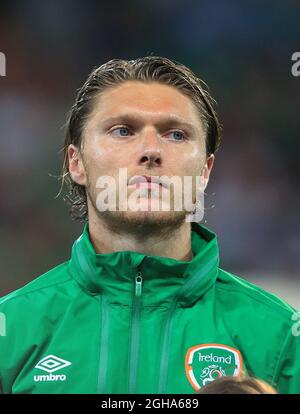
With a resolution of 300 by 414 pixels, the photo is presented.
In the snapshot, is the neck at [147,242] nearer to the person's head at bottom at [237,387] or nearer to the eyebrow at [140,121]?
the eyebrow at [140,121]

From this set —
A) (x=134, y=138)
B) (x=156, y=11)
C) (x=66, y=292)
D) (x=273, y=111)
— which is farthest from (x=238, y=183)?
(x=66, y=292)

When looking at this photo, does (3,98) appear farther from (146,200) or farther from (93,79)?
(146,200)

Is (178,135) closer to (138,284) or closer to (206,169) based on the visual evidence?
(206,169)

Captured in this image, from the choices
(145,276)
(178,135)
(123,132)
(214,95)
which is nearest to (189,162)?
(178,135)

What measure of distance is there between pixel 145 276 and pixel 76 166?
485 millimetres

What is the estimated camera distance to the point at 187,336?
162 cm

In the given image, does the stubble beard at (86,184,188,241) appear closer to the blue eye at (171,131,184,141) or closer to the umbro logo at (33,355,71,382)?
the blue eye at (171,131,184,141)

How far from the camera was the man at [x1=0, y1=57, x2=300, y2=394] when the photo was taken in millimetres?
1580

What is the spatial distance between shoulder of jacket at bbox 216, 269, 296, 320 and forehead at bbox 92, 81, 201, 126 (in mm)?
479

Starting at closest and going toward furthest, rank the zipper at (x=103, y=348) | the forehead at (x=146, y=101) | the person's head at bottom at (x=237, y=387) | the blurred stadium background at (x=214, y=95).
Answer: the person's head at bottom at (x=237, y=387) < the zipper at (x=103, y=348) < the forehead at (x=146, y=101) < the blurred stadium background at (x=214, y=95)

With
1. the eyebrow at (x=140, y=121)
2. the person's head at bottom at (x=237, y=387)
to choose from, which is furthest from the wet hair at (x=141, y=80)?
the person's head at bottom at (x=237, y=387)

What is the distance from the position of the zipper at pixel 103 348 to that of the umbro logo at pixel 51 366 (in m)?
0.09

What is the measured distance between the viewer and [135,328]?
1612 millimetres

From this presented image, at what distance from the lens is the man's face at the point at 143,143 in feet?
5.57
